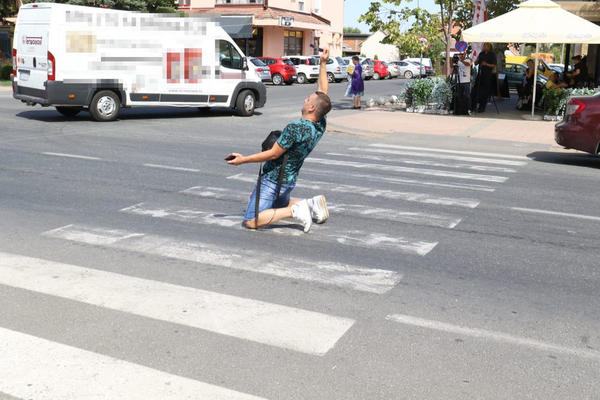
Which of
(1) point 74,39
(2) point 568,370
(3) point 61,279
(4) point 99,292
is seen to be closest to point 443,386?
(2) point 568,370

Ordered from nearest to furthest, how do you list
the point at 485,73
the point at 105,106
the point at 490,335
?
the point at 490,335 → the point at 105,106 → the point at 485,73

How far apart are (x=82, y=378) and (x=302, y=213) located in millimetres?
3303

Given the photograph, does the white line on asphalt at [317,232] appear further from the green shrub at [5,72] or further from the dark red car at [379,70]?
the dark red car at [379,70]

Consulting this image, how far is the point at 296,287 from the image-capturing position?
17.2 feet

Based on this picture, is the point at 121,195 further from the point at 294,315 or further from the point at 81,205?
the point at 294,315

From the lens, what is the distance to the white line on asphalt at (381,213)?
24.7 feet

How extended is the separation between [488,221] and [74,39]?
11077 mm

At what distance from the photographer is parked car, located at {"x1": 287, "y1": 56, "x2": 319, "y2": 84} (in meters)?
39.8

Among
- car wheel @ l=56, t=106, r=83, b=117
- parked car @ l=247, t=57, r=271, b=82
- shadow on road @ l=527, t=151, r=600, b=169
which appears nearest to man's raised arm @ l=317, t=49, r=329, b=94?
shadow on road @ l=527, t=151, r=600, b=169

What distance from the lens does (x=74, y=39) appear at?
15.4 m

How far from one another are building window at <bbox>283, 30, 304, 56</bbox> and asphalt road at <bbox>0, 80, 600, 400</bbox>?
4314 cm

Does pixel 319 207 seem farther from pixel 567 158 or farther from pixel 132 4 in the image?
pixel 132 4

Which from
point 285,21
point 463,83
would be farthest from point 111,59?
point 285,21

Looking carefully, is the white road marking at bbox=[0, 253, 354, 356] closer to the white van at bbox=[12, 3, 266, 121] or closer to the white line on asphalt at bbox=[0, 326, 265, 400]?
the white line on asphalt at bbox=[0, 326, 265, 400]
